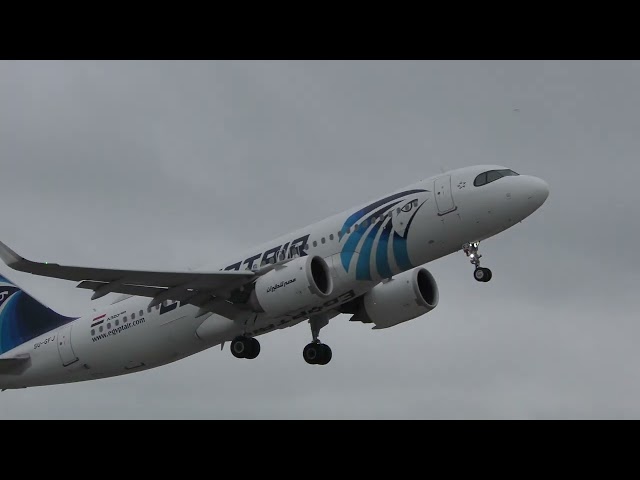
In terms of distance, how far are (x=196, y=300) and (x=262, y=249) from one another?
2.96 metres

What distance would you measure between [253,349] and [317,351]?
9.32ft

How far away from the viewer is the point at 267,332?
141 ft

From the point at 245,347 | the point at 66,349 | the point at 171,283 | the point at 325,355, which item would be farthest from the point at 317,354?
the point at 66,349

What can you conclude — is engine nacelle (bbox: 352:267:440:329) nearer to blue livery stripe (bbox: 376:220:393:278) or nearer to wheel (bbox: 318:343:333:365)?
wheel (bbox: 318:343:333:365)

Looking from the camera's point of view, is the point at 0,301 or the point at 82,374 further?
the point at 0,301

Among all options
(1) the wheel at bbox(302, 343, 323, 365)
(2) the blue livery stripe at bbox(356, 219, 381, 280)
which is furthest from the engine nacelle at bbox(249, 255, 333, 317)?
(1) the wheel at bbox(302, 343, 323, 365)

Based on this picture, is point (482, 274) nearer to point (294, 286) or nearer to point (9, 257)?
point (294, 286)

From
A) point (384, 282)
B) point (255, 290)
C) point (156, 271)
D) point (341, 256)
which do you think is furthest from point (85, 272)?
point (384, 282)

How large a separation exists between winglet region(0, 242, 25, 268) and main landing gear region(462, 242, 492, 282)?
14.3 meters

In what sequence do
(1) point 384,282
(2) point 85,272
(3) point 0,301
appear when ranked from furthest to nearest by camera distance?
(3) point 0,301
(1) point 384,282
(2) point 85,272

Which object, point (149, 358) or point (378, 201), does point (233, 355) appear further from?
point (378, 201)

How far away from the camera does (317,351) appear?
44.5 meters

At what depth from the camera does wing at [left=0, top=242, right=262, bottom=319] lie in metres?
39.7

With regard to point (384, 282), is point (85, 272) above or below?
below
